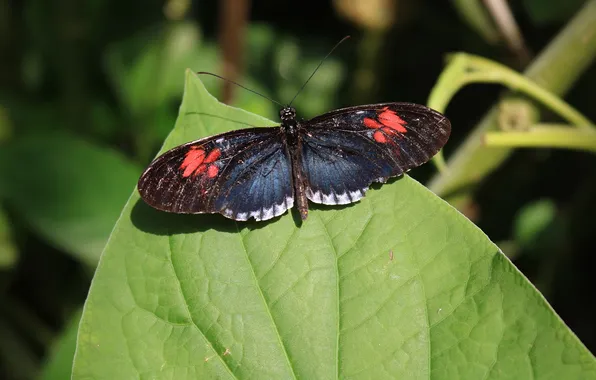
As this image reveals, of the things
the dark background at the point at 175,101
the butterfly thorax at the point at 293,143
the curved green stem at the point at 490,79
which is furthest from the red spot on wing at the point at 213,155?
the dark background at the point at 175,101

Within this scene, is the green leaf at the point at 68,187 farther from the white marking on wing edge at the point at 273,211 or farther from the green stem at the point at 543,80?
the green stem at the point at 543,80

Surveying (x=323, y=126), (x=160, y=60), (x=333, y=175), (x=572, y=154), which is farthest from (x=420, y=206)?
(x=160, y=60)

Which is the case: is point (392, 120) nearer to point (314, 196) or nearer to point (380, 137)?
point (380, 137)

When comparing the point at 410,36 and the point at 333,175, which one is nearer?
the point at 333,175

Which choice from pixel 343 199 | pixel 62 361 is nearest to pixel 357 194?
pixel 343 199

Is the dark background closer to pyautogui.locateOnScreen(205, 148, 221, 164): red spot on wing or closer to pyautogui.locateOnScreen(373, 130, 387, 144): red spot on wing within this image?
pyautogui.locateOnScreen(373, 130, 387, 144): red spot on wing

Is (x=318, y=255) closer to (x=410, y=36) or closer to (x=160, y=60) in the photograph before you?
(x=160, y=60)

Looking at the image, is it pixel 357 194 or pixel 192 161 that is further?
pixel 192 161
